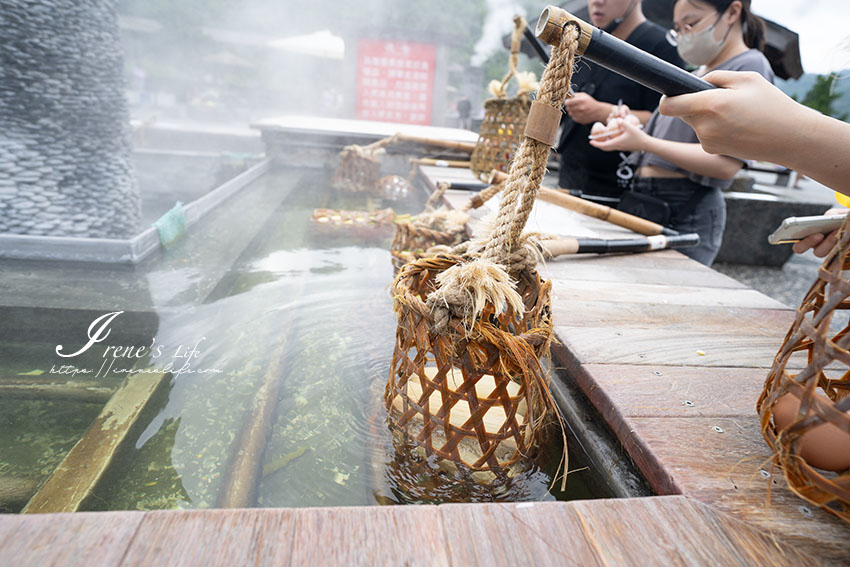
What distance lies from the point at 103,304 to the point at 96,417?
1003 millimetres

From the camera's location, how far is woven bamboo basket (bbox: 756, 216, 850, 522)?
70 cm

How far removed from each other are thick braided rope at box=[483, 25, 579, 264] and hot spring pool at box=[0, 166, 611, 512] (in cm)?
65

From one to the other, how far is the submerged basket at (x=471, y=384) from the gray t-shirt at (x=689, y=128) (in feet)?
5.14

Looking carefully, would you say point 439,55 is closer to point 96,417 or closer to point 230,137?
point 230,137

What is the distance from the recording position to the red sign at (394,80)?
1324cm

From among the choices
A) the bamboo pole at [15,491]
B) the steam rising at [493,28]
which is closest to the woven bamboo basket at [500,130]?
the bamboo pole at [15,491]

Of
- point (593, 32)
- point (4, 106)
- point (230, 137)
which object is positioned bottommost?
point (230, 137)

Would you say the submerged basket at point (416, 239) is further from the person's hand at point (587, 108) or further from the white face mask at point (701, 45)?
the white face mask at point (701, 45)

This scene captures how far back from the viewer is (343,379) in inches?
67.7

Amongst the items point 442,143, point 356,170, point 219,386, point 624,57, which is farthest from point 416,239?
point 442,143

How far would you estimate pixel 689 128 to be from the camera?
7.22 feet

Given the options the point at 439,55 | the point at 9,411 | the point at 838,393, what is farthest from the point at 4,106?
the point at 439,55

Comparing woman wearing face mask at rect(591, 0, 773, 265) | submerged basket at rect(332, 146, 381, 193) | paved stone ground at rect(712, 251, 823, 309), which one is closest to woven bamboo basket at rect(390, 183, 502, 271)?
woman wearing face mask at rect(591, 0, 773, 265)

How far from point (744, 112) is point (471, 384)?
786 millimetres
